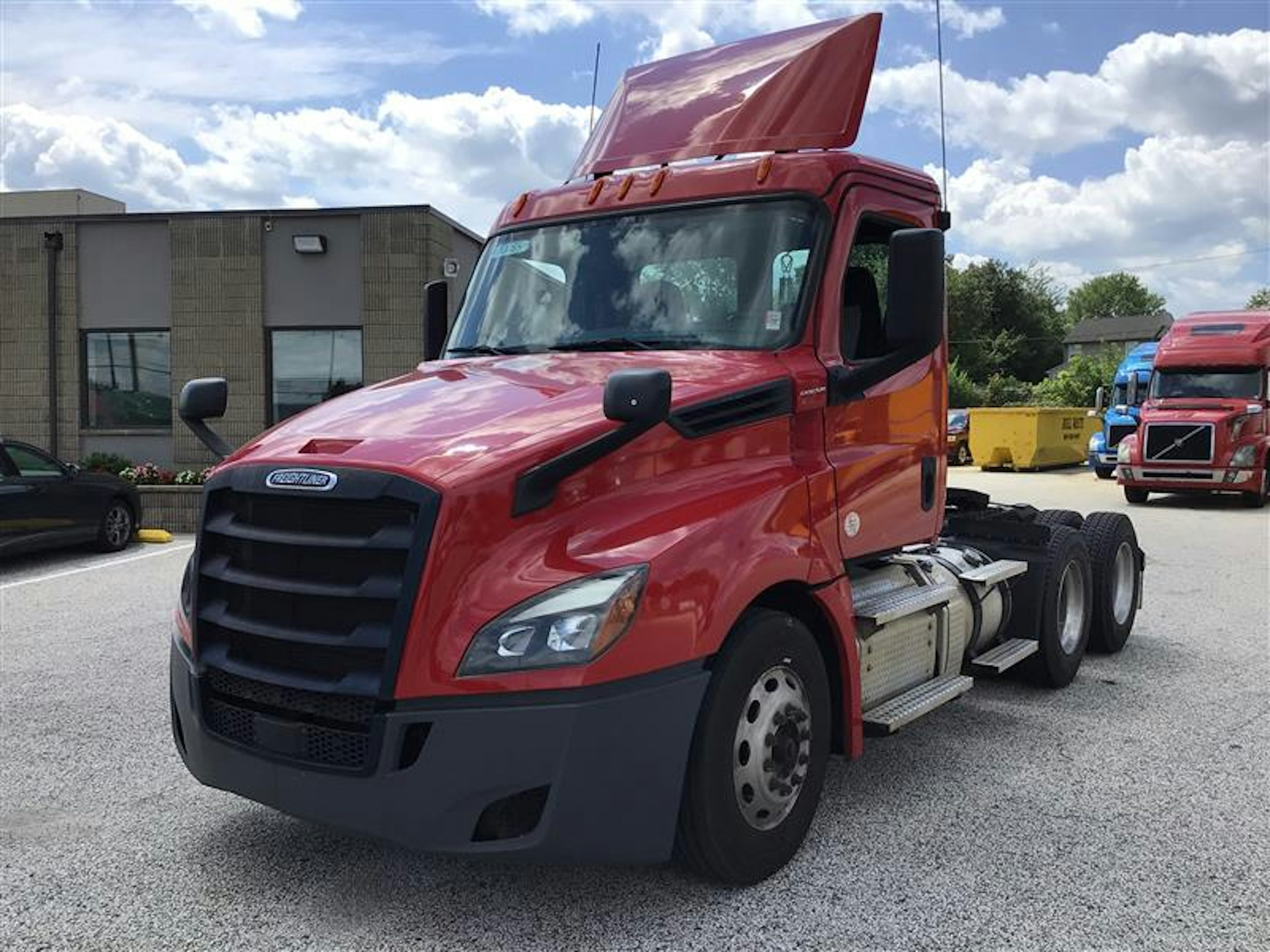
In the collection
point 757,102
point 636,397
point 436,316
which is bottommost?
point 636,397

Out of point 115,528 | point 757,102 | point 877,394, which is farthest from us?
point 115,528

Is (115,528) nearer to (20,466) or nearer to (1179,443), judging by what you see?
(20,466)

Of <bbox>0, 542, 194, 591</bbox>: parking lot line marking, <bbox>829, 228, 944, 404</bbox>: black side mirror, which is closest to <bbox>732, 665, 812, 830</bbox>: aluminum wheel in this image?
<bbox>829, 228, 944, 404</bbox>: black side mirror

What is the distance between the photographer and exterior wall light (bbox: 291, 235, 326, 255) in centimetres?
1761

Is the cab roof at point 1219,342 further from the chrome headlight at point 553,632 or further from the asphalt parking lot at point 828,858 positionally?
the chrome headlight at point 553,632

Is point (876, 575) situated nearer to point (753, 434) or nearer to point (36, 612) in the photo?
point (753, 434)

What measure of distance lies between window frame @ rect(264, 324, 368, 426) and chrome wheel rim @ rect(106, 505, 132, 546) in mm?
5000

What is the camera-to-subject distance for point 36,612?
355 inches

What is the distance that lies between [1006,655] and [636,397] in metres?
3.39

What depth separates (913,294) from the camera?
13.2 feet

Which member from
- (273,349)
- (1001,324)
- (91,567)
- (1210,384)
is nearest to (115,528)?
(91,567)

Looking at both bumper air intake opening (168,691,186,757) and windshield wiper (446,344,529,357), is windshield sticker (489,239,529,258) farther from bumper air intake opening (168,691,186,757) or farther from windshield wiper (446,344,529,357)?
bumper air intake opening (168,691,186,757)

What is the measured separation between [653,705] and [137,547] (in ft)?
39.2

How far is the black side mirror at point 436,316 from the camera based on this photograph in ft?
18.7
